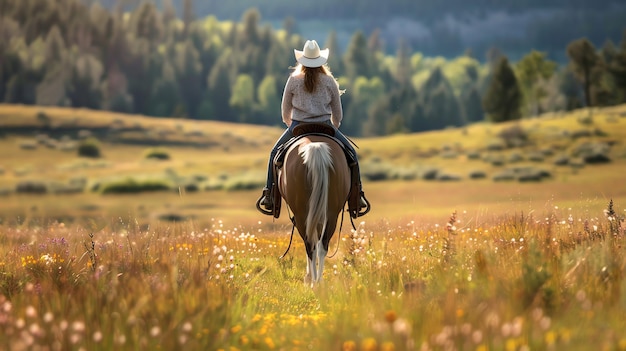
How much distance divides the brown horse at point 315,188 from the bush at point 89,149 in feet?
244

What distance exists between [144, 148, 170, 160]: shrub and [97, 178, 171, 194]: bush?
2064cm

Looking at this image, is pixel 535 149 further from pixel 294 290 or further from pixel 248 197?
pixel 294 290

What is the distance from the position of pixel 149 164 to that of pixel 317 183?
221 ft

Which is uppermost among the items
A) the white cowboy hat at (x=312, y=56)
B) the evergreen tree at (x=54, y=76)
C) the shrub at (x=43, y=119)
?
the evergreen tree at (x=54, y=76)

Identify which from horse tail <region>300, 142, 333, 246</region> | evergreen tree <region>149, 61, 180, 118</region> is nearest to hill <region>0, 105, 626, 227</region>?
horse tail <region>300, 142, 333, 246</region>

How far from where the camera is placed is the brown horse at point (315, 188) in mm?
11062

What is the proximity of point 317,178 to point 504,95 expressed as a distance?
3705 inches

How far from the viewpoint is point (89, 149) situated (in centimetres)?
8325

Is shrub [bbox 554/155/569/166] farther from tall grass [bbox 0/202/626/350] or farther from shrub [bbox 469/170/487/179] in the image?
tall grass [bbox 0/202/626/350]

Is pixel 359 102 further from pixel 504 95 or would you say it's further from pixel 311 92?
pixel 311 92

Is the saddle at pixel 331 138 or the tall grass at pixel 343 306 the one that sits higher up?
the saddle at pixel 331 138

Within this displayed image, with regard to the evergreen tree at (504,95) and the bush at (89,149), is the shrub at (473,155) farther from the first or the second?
the bush at (89,149)

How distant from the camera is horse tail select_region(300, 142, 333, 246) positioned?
11.0 metres

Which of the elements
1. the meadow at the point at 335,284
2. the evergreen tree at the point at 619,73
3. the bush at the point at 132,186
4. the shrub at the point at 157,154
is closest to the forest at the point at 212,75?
the evergreen tree at the point at 619,73
